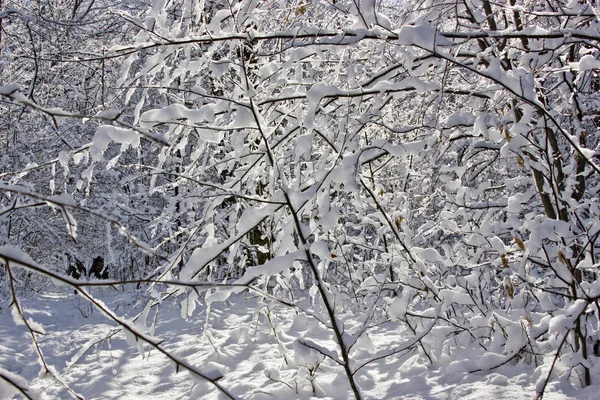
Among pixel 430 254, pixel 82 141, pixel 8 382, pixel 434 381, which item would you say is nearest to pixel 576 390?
pixel 434 381

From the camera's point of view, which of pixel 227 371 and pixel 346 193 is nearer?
pixel 346 193

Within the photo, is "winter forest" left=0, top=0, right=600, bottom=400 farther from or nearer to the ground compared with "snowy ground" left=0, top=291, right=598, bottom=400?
farther from the ground

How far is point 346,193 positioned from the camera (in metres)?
3.76

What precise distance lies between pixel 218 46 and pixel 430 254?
1.71 m

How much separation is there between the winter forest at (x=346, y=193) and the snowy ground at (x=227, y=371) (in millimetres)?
24

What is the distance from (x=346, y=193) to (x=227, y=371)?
1648 millimetres

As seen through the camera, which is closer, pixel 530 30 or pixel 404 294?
pixel 530 30

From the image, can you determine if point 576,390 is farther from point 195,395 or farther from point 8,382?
point 8,382

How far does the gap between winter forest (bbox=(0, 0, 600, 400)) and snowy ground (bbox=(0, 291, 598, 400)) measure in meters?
0.02

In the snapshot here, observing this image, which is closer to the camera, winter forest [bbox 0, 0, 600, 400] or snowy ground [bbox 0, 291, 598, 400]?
winter forest [bbox 0, 0, 600, 400]

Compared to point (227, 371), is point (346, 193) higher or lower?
higher

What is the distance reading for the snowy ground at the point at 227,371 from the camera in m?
2.87

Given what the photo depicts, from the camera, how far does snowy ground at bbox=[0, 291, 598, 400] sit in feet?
9.41

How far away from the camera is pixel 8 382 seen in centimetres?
74
